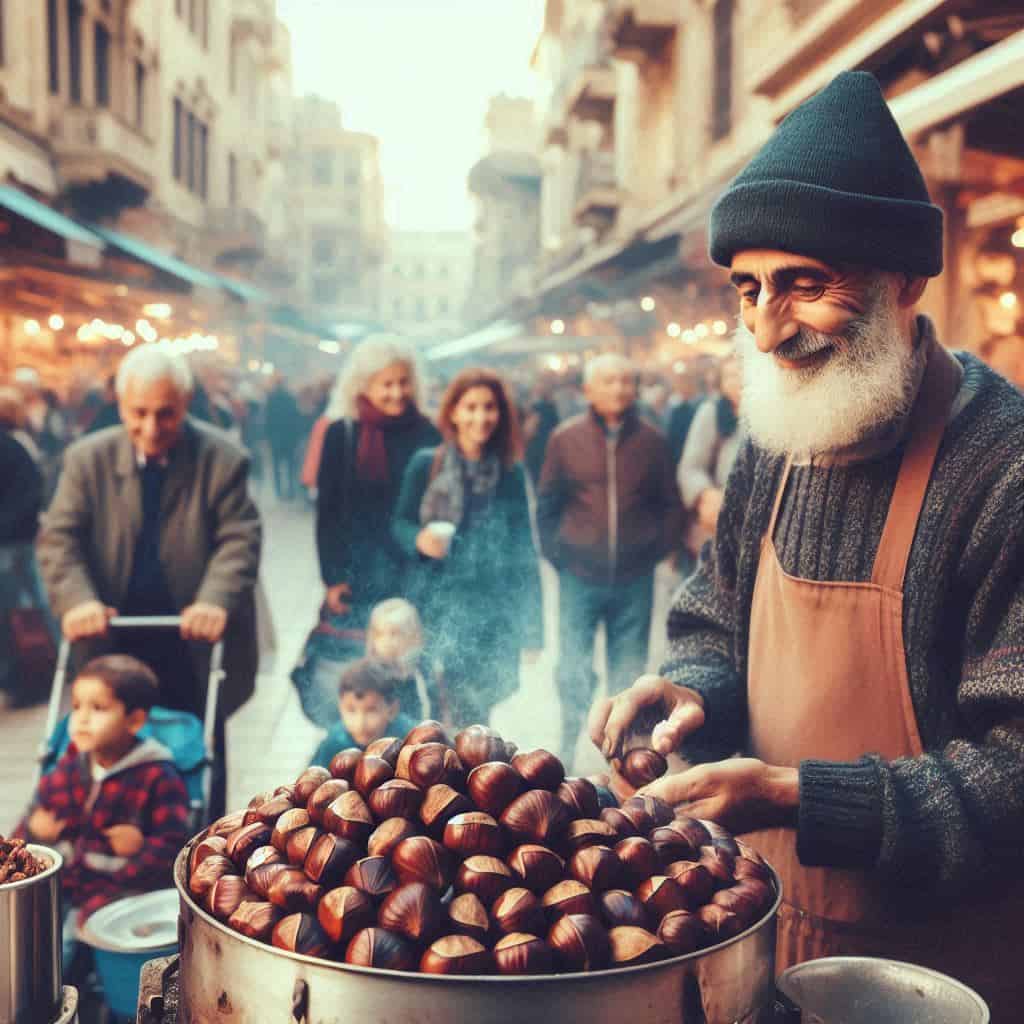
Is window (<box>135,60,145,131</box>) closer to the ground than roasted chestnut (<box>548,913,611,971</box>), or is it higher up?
higher up

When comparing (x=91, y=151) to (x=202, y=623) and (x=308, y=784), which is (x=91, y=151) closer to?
(x=202, y=623)

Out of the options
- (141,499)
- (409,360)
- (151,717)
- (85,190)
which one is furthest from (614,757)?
(85,190)

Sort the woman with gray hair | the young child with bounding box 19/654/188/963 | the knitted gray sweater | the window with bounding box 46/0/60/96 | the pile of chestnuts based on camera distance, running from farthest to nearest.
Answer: the window with bounding box 46/0/60/96 → the woman with gray hair → the young child with bounding box 19/654/188/963 → the knitted gray sweater → the pile of chestnuts

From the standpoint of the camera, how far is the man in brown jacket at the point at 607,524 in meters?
6.02

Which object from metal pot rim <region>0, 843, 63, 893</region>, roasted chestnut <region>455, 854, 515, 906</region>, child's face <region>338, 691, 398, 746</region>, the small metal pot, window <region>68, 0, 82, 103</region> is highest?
window <region>68, 0, 82, 103</region>

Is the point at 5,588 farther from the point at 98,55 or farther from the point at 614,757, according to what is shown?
the point at 98,55

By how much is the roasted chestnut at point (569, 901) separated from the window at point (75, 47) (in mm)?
22302

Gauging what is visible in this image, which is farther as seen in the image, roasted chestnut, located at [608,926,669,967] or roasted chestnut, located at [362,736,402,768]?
roasted chestnut, located at [362,736,402,768]

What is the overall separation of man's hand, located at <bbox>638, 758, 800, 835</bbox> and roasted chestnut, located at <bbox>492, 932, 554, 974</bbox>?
1.40 feet

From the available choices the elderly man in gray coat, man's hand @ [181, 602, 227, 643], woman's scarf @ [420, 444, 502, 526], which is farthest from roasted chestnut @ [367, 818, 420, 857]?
woman's scarf @ [420, 444, 502, 526]

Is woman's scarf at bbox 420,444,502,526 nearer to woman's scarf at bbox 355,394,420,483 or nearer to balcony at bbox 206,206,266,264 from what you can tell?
woman's scarf at bbox 355,394,420,483

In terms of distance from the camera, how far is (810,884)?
1.99 meters

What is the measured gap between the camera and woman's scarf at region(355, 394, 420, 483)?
17.4 feet

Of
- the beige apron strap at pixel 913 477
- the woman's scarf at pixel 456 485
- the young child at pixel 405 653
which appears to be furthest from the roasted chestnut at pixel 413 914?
the woman's scarf at pixel 456 485
